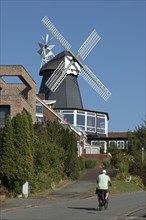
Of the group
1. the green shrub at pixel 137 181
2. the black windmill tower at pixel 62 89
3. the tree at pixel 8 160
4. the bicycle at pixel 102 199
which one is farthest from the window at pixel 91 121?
the bicycle at pixel 102 199

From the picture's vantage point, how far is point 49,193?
33.9 meters

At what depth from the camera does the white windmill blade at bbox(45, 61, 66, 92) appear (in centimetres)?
8519

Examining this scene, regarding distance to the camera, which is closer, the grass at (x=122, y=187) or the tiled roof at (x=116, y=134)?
the grass at (x=122, y=187)

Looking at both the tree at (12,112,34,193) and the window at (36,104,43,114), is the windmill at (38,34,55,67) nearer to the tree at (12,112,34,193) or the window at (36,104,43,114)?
the window at (36,104,43,114)

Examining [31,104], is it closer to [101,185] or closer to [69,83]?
[101,185]

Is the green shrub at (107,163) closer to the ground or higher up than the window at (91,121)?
closer to the ground

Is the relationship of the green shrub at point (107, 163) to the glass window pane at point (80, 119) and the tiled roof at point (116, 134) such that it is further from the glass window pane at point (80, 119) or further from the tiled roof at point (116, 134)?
the tiled roof at point (116, 134)

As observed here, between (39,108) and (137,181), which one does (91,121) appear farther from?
(137,181)

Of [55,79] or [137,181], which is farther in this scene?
[55,79]

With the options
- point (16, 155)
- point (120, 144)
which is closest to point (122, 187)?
point (16, 155)

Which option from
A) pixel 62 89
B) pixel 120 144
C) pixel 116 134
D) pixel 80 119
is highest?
pixel 62 89

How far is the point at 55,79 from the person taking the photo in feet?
281

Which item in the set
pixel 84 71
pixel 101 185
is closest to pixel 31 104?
pixel 101 185

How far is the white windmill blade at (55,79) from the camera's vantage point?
3354 inches
